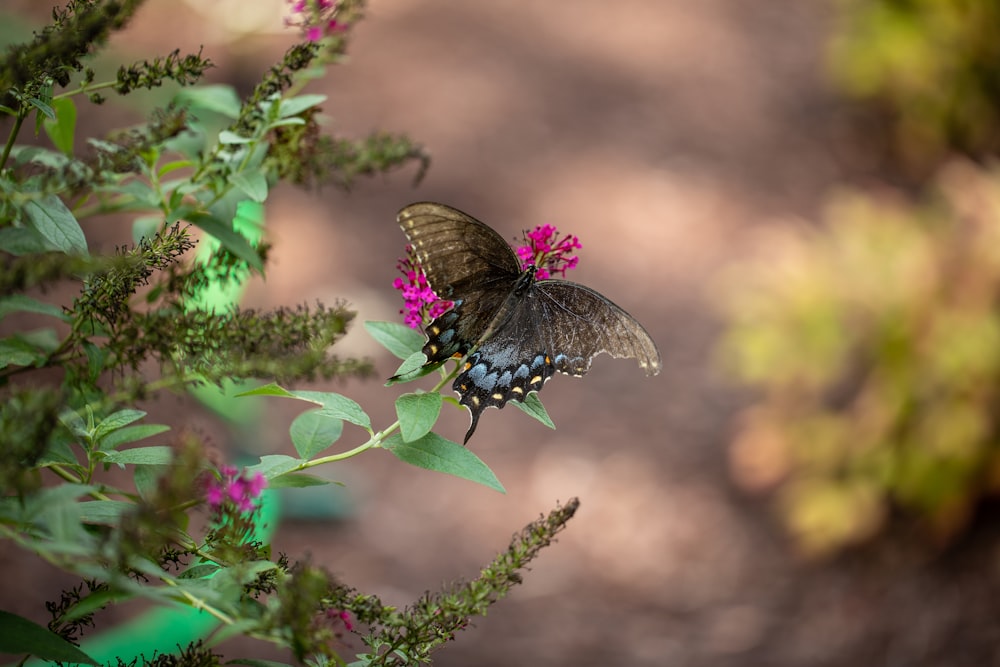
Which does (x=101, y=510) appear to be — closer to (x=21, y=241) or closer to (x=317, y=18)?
(x=21, y=241)

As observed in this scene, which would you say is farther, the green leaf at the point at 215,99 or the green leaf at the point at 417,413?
the green leaf at the point at 215,99

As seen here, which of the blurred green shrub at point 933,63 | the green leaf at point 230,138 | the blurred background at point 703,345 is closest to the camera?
the green leaf at point 230,138

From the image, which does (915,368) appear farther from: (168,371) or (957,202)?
(168,371)

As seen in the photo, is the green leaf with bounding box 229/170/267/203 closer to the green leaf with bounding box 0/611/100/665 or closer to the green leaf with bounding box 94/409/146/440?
the green leaf with bounding box 94/409/146/440

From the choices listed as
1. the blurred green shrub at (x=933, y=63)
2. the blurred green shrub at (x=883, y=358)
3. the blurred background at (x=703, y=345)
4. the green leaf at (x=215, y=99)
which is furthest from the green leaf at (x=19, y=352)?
the blurred green shrub at (x=933, y=63)

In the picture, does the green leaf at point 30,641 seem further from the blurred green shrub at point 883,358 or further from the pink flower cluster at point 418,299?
the blurred green shrub at point 883,358

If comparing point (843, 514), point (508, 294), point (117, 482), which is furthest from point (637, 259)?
point (508, 294)

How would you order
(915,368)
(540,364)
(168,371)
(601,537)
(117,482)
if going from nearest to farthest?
(168,371) → (540,364) → (117,482) → (915,368) → (601,537)
